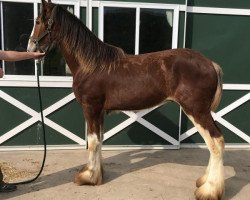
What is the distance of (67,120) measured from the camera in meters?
5.15

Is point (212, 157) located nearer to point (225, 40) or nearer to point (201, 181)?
point (201, 181)

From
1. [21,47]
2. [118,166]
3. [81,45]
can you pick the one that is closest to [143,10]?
[81,45]

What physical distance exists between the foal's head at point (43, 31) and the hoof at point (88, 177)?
5.05 feet

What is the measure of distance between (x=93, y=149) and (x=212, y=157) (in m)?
1.37

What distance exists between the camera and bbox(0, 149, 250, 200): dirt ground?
144 inches

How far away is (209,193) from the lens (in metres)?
3.44

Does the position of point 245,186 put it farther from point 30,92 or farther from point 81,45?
point 30,92

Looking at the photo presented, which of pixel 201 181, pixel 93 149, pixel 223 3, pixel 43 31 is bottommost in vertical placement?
pixel 201 181

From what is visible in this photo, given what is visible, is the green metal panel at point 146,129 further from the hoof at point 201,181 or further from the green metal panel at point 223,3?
the green metal panel at point 223,3

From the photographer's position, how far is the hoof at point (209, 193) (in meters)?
3.43

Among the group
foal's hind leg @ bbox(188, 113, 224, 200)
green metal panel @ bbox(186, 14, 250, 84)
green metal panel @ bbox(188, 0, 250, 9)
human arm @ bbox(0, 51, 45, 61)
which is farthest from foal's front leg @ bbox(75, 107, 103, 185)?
green metal panel @ bbox(188, 0, 250, 9)

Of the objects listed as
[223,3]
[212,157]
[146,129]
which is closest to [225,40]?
[223,3]

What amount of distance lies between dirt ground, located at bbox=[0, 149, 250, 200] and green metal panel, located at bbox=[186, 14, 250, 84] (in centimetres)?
137

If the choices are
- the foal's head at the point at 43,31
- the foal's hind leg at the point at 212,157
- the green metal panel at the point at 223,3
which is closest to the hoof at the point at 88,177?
the foal's hind leg at the point at 212,157
